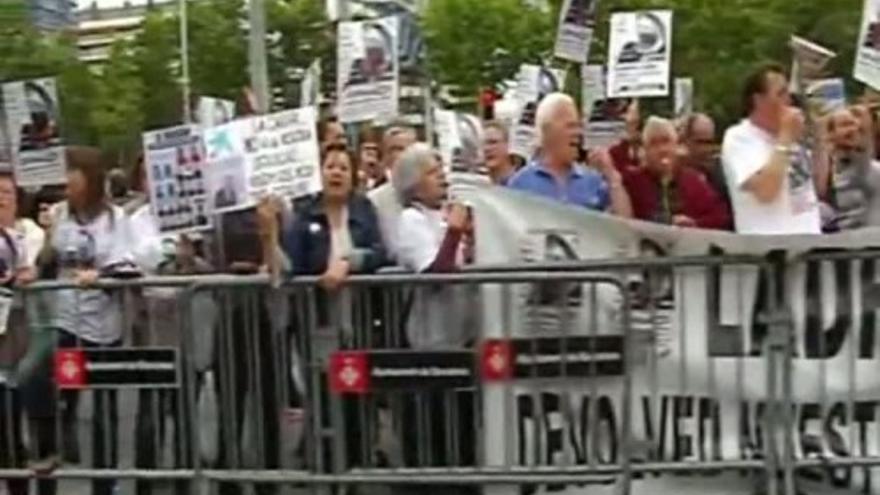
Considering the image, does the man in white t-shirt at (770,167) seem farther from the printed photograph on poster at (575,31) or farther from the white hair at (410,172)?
the printed photograph on poster at (575,31)

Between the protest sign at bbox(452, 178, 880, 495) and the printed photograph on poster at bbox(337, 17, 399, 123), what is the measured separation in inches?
136

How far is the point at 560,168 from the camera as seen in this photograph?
34.7ft

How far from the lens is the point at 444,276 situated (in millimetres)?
9672

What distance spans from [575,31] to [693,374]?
6233mm

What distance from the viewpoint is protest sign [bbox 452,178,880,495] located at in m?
9.44

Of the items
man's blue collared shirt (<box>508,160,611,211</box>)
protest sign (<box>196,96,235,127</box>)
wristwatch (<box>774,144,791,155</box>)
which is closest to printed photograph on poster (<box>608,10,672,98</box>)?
protest sign (<box>196,96,235,127</box>)

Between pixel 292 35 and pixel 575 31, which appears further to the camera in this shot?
pixel 292 35

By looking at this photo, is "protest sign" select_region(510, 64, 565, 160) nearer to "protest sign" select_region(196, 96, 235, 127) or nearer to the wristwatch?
"protest sign" select_region(196, 96, 235, 127)

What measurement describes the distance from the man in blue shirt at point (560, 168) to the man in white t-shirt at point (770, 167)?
711mm

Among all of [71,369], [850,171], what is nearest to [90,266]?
[71,369]

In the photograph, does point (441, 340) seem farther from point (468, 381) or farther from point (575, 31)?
point (575, 31)

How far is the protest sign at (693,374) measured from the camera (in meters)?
9.44

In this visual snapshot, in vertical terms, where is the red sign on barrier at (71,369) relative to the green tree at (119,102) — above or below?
below

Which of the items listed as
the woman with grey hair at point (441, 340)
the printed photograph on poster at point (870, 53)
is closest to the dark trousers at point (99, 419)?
the woman with grey hair at point (441, 340)
